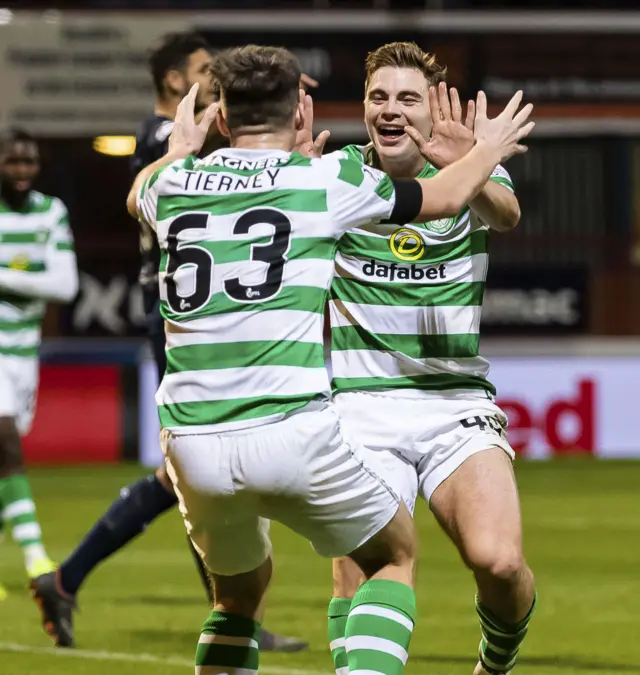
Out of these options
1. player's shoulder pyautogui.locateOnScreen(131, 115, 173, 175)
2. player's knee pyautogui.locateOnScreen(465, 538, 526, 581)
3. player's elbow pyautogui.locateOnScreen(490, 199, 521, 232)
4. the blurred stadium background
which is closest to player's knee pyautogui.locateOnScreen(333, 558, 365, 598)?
player's knee pyautogui.locateOnScreen(465, 538, 526, 581)

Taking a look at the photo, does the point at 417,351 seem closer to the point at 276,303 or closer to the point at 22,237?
the point at 276,303

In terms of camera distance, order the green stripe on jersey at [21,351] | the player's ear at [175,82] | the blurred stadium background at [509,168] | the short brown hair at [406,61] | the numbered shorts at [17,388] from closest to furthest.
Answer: the short brown hair at [406,61]
the player's ear at [175,82]
the numbered shorts at [17,388]
the green stripe on jersey at [21,351]
the blurred stadium background at [509,168]

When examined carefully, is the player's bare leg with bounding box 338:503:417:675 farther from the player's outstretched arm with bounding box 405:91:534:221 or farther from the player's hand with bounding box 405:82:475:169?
the player's hand with bounding box 405:82:475:169

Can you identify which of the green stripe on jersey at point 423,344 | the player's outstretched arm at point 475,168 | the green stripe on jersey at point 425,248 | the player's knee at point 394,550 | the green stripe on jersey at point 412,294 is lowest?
the player's knee at point 394,550

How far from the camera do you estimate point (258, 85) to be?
401 centimetres

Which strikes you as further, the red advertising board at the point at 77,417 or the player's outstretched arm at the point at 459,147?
the red advertising board at the point at 77,417

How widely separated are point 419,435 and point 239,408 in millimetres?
1179

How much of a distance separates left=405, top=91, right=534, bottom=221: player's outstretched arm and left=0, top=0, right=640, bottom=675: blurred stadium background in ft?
27.2

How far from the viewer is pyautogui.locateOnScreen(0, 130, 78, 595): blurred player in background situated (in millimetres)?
8039

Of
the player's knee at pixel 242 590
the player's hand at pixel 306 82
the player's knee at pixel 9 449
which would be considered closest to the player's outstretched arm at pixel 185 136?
the player's hand at pixel 306 82

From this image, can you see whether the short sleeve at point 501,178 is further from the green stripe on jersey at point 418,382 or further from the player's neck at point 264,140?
the player's neck at point 264,140

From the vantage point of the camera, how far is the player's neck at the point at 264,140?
13.4ft

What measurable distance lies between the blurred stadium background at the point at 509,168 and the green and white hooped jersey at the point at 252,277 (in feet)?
28.5

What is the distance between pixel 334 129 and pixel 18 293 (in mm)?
8581
